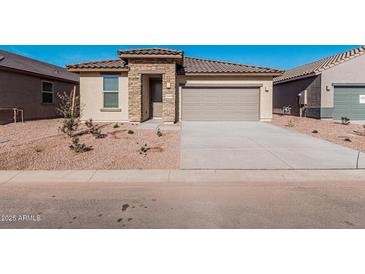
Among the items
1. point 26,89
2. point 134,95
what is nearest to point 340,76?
point 134,95

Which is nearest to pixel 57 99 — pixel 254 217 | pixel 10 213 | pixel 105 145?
pixel 105 145

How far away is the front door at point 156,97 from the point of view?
17.4m

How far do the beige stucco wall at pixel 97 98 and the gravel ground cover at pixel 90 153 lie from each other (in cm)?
557

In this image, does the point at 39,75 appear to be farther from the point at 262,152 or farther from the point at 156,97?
the point at 262,152

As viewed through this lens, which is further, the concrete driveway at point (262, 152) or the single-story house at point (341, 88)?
the single-story house at point (341, 88)

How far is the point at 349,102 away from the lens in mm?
18438

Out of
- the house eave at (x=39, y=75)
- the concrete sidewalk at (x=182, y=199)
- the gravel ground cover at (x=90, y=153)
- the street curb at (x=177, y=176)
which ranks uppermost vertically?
the house eave at (x=39, y=75)

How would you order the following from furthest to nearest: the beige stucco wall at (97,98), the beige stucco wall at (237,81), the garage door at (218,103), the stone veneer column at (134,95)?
the garage door at (218,103) < the beige stucco wall at (237,81) < the beige stucco wall at (97,98) < the stone veneer column at (134,95)

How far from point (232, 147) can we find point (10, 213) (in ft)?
22.3

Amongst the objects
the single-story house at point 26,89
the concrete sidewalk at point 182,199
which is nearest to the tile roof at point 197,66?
the single-story house at point 26,89

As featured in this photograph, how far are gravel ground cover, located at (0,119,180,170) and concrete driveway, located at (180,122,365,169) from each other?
2.39ft

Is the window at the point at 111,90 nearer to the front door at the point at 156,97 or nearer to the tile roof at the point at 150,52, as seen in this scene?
the tile roof at the point at 150,52

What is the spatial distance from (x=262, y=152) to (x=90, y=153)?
217 inches

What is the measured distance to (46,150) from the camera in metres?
8.07
